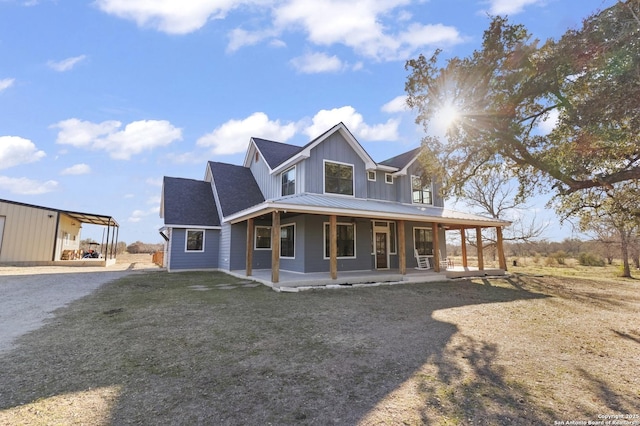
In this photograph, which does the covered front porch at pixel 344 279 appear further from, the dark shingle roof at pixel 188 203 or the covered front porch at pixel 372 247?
the dark shingle roof at pixel 188 203

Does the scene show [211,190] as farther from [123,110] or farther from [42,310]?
[42,310]

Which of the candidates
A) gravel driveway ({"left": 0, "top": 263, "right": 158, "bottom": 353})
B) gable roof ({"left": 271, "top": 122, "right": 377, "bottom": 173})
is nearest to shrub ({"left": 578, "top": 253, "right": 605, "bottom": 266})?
gable roof ({"left": 271, "top": 122, "right": 377, "bottom": 173})

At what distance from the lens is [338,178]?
44.9 feet

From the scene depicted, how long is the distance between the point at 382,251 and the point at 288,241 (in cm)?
444

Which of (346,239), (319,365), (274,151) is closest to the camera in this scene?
(319,365)

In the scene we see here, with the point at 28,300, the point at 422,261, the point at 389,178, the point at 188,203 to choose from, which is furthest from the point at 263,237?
the point at 28,300

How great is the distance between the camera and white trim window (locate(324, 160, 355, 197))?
1339 cm

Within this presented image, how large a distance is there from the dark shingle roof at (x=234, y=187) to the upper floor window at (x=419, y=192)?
8210mm

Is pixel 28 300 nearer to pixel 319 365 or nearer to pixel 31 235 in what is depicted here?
pixel 319 365

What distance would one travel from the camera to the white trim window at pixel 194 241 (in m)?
15.6

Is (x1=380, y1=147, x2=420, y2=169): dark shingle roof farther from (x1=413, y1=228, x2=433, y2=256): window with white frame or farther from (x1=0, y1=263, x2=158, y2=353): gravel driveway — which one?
(x1=0, y1=263, x2=158, y2=353): gravel driveway

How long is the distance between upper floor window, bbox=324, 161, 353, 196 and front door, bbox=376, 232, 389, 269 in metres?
2.45

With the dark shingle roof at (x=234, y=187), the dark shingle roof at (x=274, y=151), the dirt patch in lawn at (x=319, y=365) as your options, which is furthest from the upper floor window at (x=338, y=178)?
the dirt patch in lawn at (x=319, y=365)

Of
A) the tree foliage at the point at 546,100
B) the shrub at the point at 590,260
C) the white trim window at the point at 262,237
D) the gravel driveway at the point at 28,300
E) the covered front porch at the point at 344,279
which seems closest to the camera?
the gravel driveway at the point at 28,300
